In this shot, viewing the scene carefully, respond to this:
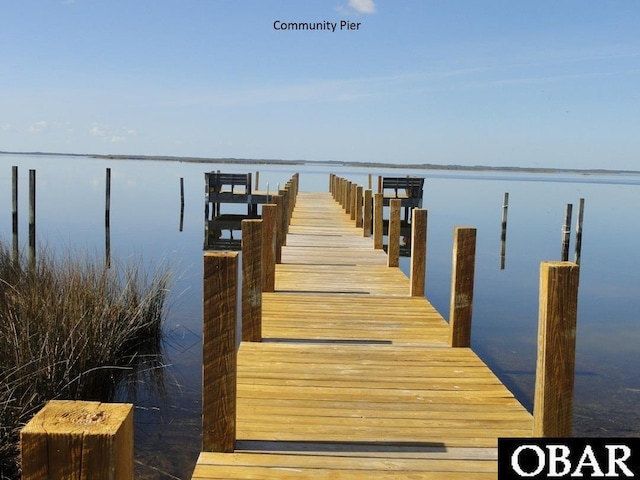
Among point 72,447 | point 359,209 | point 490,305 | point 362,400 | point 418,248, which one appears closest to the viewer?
point 72,447

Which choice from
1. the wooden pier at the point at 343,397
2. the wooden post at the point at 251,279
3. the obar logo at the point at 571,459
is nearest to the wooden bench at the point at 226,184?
the wooden pier at the point at 343,397

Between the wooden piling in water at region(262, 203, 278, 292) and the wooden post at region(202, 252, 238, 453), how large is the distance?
4312 mm

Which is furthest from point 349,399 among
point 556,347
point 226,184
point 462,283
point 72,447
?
point 226,184

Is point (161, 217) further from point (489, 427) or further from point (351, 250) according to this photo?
point (489, 427)

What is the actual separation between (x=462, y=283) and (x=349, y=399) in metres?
1.88

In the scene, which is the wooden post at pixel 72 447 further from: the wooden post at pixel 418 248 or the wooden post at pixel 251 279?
the wooden post at pixel 418 248

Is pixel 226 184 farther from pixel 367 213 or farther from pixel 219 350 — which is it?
pixel 219 350

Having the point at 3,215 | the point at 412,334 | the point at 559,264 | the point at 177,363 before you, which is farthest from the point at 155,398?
the point at 3,215

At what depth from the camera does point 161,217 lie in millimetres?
33094

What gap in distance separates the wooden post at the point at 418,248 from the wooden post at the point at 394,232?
2175 mm

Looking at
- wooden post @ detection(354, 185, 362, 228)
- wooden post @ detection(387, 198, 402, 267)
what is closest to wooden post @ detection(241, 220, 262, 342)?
wooden post @ detection(387, 198, 402, 267)

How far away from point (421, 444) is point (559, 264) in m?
1.34

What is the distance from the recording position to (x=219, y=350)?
369 cm

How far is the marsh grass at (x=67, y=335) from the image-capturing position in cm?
515
